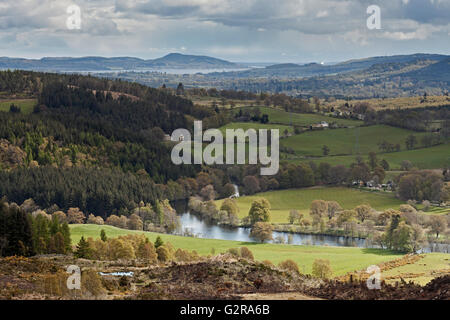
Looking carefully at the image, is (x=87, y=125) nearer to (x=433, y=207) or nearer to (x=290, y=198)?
(x=290, y=198)

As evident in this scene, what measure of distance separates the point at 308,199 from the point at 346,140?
180 feet

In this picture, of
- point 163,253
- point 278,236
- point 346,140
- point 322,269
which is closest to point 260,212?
point 278,236

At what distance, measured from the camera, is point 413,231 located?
3469 inches

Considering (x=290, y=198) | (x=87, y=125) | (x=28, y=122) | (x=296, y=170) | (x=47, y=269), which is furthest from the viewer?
(x=87, y=125)

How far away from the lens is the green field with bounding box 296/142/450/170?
148 m

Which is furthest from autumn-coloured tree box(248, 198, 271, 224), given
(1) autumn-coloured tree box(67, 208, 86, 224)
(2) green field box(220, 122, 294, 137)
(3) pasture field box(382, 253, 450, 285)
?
(2) green field box(220, 122, 294, 137)

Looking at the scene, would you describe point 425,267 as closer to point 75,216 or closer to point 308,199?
point 308,199

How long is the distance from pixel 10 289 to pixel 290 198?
10559 cm

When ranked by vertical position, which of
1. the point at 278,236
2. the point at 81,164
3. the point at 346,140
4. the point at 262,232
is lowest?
the point at 278,236

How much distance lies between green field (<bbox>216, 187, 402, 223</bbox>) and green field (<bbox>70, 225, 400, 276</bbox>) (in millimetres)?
26579

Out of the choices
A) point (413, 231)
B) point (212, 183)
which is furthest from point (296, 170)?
point (413, 231)

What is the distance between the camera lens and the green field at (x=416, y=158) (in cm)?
14850

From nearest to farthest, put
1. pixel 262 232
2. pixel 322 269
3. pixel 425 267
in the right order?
pixel 425 267 < pixel 322 269 < pixel 262 232

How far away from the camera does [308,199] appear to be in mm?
130000
